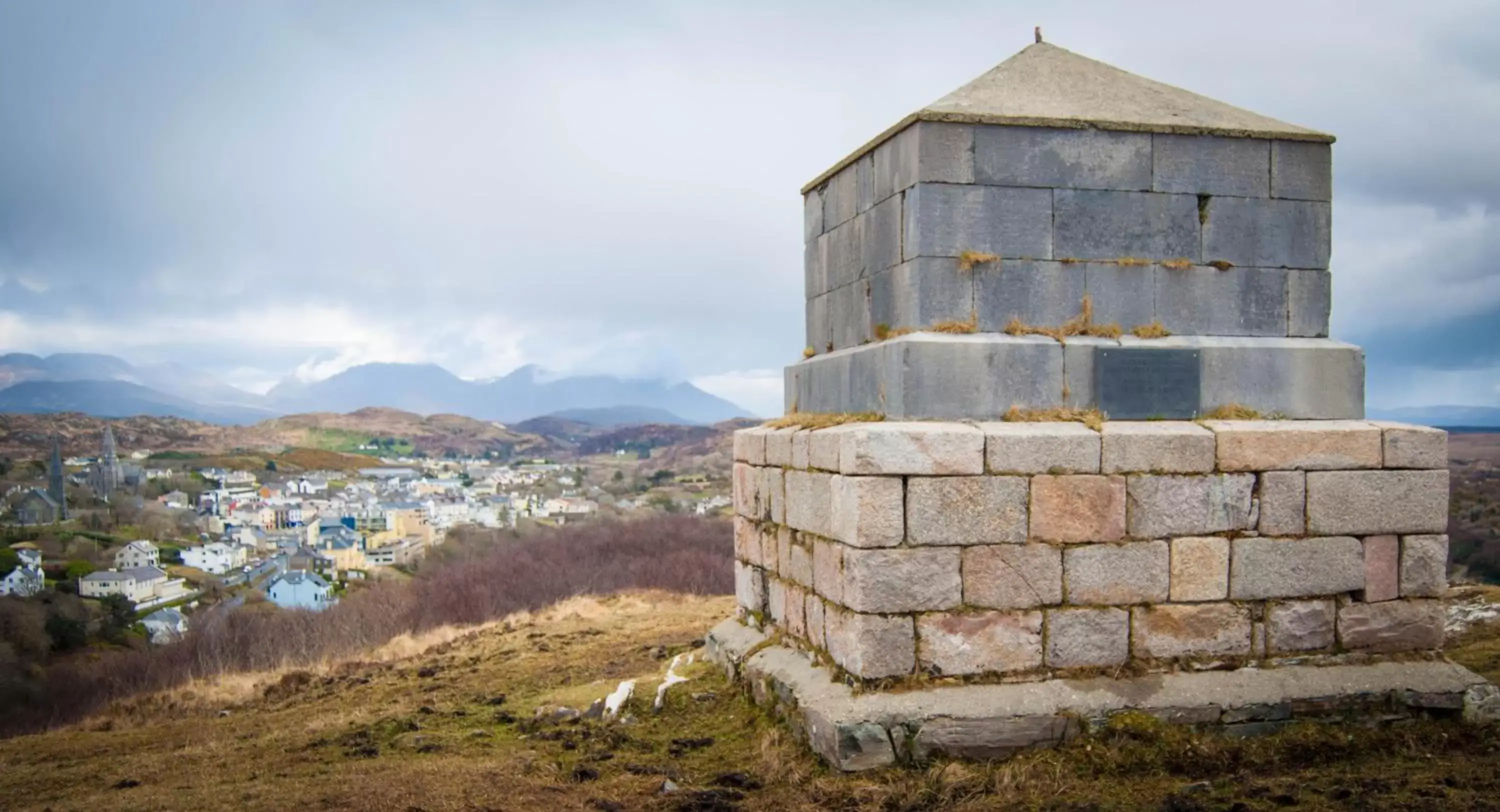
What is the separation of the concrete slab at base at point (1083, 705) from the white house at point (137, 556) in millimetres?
26793

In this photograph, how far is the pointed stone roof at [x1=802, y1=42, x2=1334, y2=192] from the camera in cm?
732

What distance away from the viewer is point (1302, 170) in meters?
7.73

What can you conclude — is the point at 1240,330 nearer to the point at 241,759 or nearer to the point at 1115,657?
the point at 1115,657

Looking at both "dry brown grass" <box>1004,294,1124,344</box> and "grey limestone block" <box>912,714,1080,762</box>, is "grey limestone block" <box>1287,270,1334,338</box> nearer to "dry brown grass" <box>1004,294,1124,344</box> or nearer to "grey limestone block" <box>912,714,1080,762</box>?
"dry brown grass" <box>1004,294,1124,344</box>

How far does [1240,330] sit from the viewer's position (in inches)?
300

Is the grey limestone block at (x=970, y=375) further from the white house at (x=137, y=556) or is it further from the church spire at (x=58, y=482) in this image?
the church spire at (x=58, y=482)

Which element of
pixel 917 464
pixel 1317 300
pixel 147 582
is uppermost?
pixel 1317 300

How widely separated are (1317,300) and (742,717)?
5.18m

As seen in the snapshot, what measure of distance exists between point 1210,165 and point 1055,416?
2.16 meters

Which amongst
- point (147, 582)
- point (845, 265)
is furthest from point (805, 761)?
point (147, 582)

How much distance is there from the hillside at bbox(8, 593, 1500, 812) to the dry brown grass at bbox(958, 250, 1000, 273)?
10.0 feet

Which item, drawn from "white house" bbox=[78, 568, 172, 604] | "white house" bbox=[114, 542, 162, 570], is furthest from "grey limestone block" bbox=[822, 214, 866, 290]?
"white house" bbox=[114, 542, 162, 570]

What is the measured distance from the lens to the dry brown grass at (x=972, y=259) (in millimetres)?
7207

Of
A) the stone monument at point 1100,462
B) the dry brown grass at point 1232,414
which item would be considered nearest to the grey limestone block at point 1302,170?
the stone monument at point 1100,462
